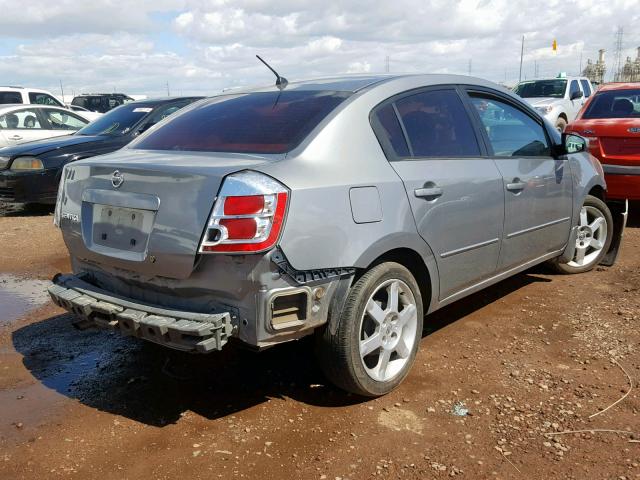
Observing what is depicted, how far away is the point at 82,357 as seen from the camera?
3.92 m

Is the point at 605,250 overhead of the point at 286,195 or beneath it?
beneath

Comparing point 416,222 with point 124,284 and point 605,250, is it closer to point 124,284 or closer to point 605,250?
point 124,284

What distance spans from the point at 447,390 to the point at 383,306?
Result: 597 mm

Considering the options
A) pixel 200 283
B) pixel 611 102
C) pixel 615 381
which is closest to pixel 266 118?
pixel 200 283

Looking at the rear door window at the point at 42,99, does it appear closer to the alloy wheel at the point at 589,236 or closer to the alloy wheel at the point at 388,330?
the alloy wheel at the point at 589,236

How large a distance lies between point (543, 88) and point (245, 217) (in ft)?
49.6

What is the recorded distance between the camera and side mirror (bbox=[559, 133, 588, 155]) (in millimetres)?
4715

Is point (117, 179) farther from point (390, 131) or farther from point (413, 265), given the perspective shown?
point (413, 265)

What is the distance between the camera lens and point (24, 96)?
1502 cm

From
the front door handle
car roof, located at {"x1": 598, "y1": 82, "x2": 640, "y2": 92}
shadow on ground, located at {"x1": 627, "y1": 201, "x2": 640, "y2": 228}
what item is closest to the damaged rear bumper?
the front door handle

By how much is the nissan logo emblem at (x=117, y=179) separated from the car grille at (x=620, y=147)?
5.96 metres

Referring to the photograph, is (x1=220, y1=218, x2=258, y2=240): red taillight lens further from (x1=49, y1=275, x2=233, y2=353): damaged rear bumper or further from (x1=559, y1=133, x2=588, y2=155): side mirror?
(x1=559, y1=133, x2=588, y2=155): side mirror

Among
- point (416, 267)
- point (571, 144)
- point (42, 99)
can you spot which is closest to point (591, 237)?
point (571, 144)

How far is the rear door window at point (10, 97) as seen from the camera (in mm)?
14596
